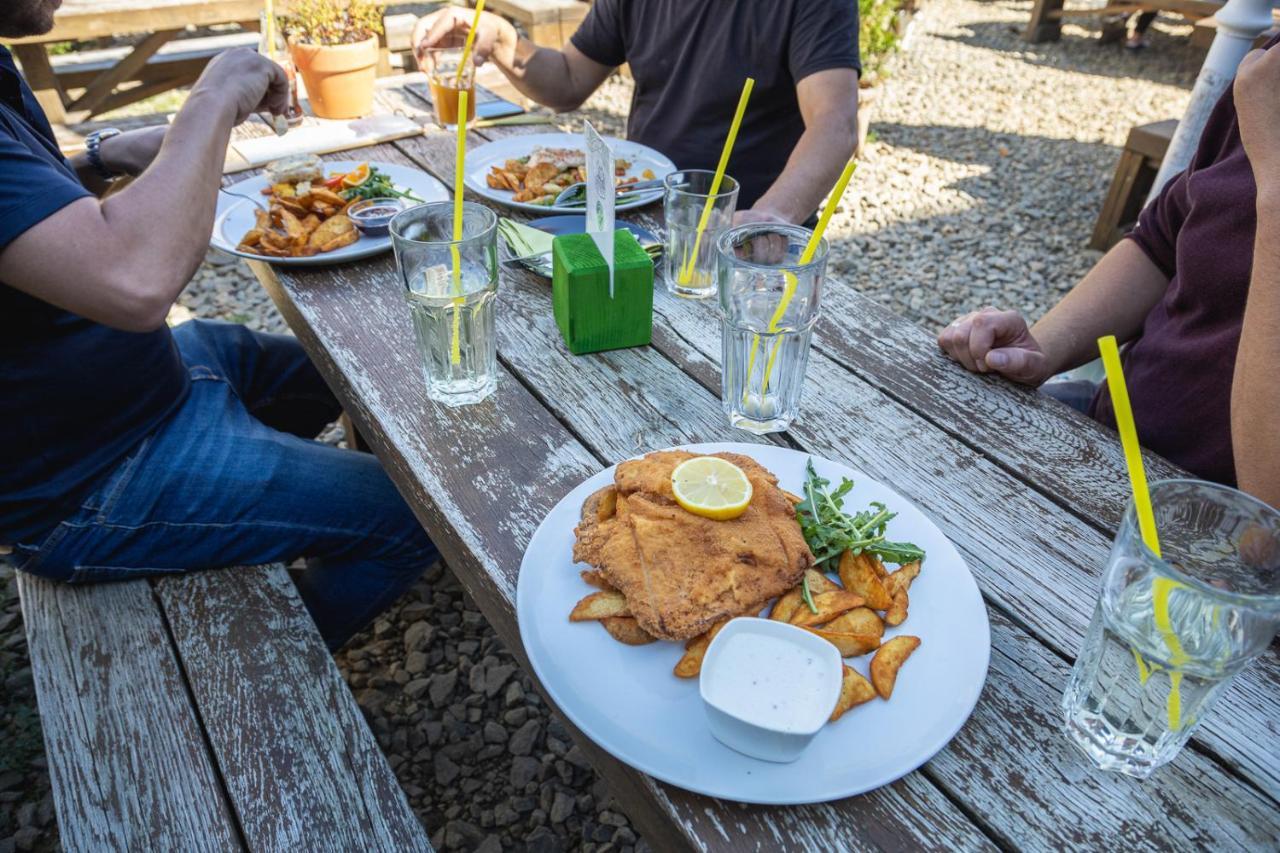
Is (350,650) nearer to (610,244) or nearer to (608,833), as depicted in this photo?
(608,833)

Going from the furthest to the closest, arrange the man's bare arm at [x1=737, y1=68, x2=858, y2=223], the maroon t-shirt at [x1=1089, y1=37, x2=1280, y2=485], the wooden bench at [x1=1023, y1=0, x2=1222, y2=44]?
the wooden bench at [x1=1023, y1=0, x2=1222, y2=44], the man's bare arm at [x1=737, y1=68, x2=858, y2=223], the maroon t-shirt at [x1=1089, y1=37, x2=1280, y2=485]

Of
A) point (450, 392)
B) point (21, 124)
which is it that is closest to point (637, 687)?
point (450, 392)

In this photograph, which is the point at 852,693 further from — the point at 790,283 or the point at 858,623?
the point at 790,283

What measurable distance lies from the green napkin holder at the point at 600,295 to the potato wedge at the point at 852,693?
85cm

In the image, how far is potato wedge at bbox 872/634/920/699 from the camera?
888mm

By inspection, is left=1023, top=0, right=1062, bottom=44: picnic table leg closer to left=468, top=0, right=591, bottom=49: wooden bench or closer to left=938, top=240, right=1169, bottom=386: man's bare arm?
left=468, top=0, right=591, bottom=49: wooden bench

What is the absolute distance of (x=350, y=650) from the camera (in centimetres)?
236

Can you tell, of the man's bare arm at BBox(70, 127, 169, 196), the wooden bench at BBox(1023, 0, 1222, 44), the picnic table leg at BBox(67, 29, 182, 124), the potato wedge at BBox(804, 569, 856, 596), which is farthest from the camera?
the wooden bench at BBox(1023, 0, 1222, 44)

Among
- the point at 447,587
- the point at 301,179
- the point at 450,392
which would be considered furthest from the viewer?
the point at 447,587

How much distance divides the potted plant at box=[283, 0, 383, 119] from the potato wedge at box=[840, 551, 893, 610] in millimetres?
2335

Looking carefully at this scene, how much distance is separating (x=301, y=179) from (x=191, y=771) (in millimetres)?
1435

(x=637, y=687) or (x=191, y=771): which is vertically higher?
(x=637, y=687)

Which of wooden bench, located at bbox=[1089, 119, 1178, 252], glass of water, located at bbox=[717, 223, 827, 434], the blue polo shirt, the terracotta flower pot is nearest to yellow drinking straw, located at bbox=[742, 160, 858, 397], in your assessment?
glass of water, located at bbox=[717, 223, 827, 434]

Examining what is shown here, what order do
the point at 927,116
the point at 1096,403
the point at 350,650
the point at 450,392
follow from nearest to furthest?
the point at 450,392
the point at 1096,403
the point at 350,650
the point at 927,116
